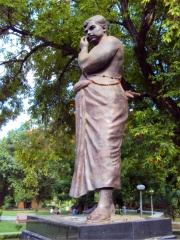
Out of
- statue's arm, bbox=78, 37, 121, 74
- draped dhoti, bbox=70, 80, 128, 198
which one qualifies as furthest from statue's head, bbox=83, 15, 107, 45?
draped dhoti, bbox=70, 80, 128, 198

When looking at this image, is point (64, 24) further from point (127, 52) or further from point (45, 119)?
point (45, 119)

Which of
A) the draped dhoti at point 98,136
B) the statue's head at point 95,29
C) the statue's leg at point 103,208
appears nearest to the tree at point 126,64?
the statue's head at point 95,29

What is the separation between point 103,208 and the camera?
319cm

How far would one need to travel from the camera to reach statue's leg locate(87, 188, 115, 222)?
3101mm

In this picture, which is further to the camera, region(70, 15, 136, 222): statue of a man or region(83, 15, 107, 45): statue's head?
region(83, 15, 107, 45): statue's head

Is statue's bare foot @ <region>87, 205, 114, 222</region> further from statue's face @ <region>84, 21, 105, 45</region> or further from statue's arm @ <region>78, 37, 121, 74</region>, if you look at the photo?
statue's face @ <region>84, 21, 105, 45</region>

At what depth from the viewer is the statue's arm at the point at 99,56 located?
3.79 meters

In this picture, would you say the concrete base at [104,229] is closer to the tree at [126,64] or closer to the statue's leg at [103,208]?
the statue's leg at [103,208]

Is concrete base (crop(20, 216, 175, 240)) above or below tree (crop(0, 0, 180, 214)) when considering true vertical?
below

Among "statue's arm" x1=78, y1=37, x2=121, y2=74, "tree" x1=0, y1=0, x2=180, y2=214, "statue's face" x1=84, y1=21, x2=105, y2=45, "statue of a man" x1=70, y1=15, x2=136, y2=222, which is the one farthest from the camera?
"tree" x1=0, y1=0, x2=180, y2=214

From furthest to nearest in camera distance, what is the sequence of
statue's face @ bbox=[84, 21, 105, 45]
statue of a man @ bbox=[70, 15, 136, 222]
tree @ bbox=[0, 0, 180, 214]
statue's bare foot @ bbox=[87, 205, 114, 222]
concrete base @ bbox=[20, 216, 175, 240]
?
tree @ bbox=[0, 0, 180, 214], statue's face @ bbox=[84, 21, 105, 45], statue of a man @ bbox=[70, 15, 136, 222], statue's bare foot @ bbox=[87, 205, 114, 222], concrete base @ bbox=[20, 216, 175, 240]

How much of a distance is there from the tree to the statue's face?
2657 millimetres

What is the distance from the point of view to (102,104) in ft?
12.0

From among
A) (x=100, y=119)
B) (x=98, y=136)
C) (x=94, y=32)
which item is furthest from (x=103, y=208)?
(x=94, y=32)
